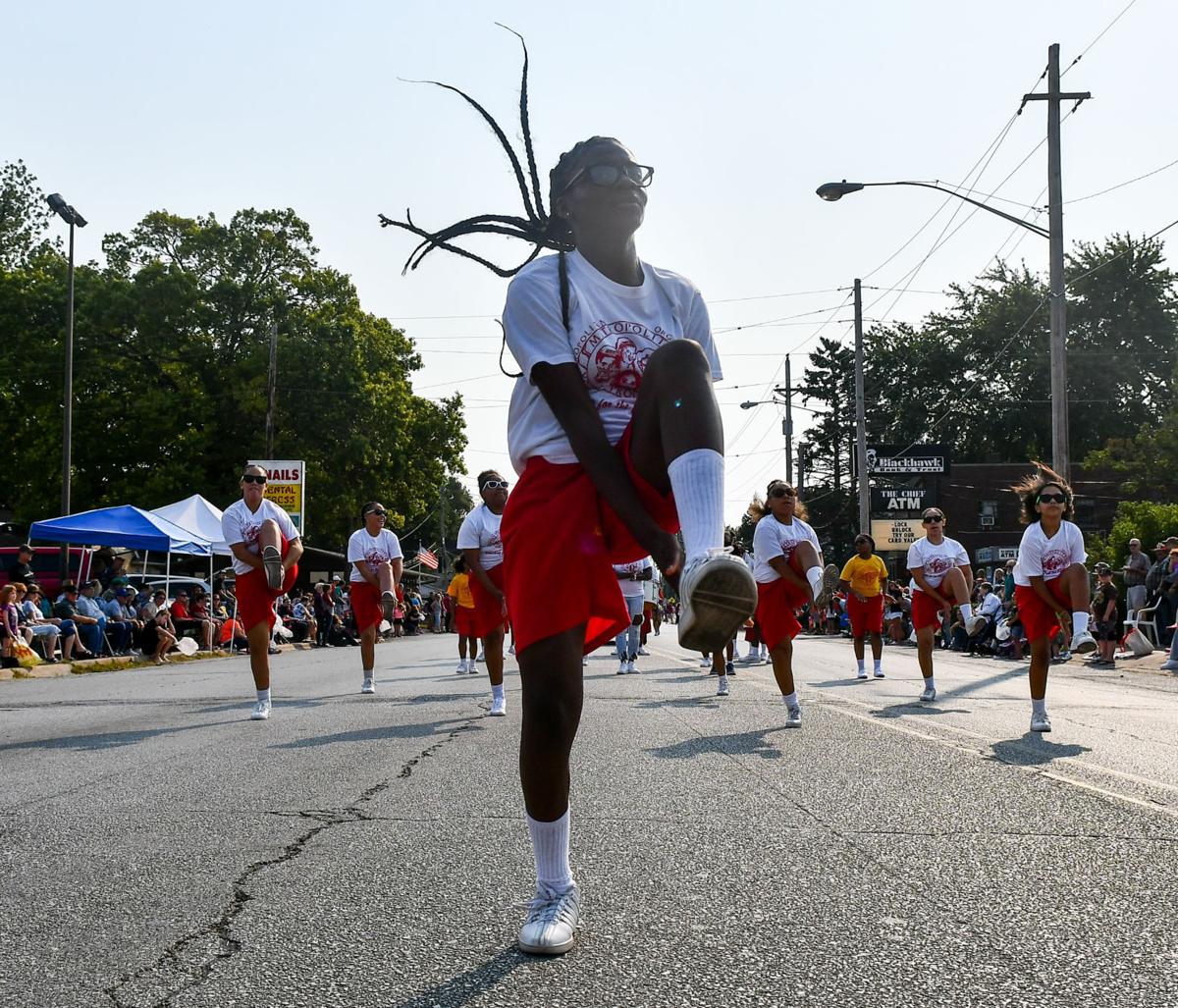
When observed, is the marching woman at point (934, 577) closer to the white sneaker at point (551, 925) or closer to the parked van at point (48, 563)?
the white sneaker at point (551, 925)

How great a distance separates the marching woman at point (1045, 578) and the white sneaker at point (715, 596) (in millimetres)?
6266

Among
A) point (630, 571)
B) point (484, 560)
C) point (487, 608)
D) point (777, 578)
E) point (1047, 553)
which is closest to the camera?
point (630, 571)

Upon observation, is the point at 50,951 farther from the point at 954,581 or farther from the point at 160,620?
the point at 160,620

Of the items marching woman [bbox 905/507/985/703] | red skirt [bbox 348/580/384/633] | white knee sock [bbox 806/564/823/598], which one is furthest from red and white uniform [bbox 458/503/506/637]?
marching woman [bbox 905/507/985/703]

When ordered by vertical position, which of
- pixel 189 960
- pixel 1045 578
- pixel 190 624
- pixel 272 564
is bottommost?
pixel 189 960

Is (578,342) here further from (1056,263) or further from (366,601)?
(1056,263)

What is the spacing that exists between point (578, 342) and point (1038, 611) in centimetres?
634

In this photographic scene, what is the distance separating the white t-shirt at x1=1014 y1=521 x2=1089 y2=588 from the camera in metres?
8.62

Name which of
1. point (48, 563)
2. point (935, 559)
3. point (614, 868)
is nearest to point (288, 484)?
point (48, 563)

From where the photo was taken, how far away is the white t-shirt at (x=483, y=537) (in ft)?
34.3

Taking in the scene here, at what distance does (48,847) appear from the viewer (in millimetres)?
4656

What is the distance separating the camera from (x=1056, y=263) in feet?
73.4

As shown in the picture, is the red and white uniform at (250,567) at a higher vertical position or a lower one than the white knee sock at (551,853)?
higher

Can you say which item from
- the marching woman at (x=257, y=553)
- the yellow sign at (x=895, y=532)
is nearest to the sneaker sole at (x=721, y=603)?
the marching woman at (x=257, y=553)
